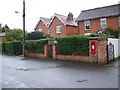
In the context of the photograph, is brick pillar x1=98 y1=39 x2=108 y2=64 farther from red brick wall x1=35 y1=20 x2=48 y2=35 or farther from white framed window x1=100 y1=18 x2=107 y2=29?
red brick wall x1=35 y1=20 x2=48 y2=35

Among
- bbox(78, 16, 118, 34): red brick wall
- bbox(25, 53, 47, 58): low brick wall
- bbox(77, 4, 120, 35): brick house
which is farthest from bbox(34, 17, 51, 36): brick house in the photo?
bbox(25, 53, 47, 58): low brick wall

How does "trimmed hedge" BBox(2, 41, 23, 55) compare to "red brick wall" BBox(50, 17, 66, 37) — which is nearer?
"trimmed hedge" BBox(2, 41, 23, 55)

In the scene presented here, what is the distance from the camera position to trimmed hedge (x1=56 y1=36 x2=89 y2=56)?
1978 centimetres

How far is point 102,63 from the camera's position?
1777 cm

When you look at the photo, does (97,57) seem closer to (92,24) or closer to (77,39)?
(77,39)

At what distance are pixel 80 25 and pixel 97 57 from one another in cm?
1830

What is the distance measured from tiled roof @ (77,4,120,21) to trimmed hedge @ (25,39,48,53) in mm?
10871

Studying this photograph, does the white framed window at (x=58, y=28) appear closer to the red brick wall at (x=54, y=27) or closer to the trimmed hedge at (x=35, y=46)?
the red brick wall at (x=54, y=27)

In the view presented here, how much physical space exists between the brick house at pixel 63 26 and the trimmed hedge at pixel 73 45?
18.4 meters

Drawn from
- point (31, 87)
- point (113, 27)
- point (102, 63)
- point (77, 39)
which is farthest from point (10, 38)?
point (31, 87)

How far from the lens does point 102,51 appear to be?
18016 millimetres

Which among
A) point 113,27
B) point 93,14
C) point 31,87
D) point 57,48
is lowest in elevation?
point 31,87

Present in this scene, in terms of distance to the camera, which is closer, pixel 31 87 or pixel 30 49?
pixel 31 87

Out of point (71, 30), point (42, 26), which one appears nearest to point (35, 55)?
point (71, 30)
